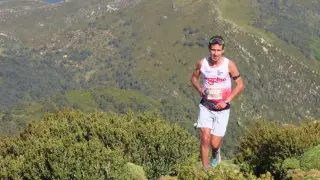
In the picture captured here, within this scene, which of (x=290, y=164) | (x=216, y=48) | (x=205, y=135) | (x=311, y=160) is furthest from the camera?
(x=290, y=164)

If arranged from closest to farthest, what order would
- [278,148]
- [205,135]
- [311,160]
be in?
1. [205,135]
2. [311,160]
3. [278,148]

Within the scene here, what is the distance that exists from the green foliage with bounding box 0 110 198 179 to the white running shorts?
17.6ft

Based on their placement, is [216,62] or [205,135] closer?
[216,62]

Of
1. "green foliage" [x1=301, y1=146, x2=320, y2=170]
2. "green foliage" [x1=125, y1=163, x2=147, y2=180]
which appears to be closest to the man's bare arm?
"green foliage" [x1=301, y1=146, x2=320, y2=170]

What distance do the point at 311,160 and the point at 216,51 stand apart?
19.7 feet

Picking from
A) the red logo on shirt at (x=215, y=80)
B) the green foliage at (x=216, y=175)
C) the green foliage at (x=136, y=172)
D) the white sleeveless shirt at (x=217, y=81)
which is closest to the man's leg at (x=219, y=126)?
the white sleeveless shirt at (x=217, y=81)

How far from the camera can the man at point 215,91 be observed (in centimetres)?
1270

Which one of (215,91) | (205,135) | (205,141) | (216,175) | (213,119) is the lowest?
(205,141)

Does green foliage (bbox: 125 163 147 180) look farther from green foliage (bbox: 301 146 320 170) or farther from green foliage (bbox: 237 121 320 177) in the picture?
green foliage (bbox: 301 146 320 170)

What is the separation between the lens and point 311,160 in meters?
14.6

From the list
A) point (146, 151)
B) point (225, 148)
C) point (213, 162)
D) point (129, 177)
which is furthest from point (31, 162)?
point (225, 148)

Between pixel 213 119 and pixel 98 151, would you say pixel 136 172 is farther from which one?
pixel 213 119

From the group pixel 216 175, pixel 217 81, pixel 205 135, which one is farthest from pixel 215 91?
pixel 216 175

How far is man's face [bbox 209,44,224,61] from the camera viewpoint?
12422 mm
